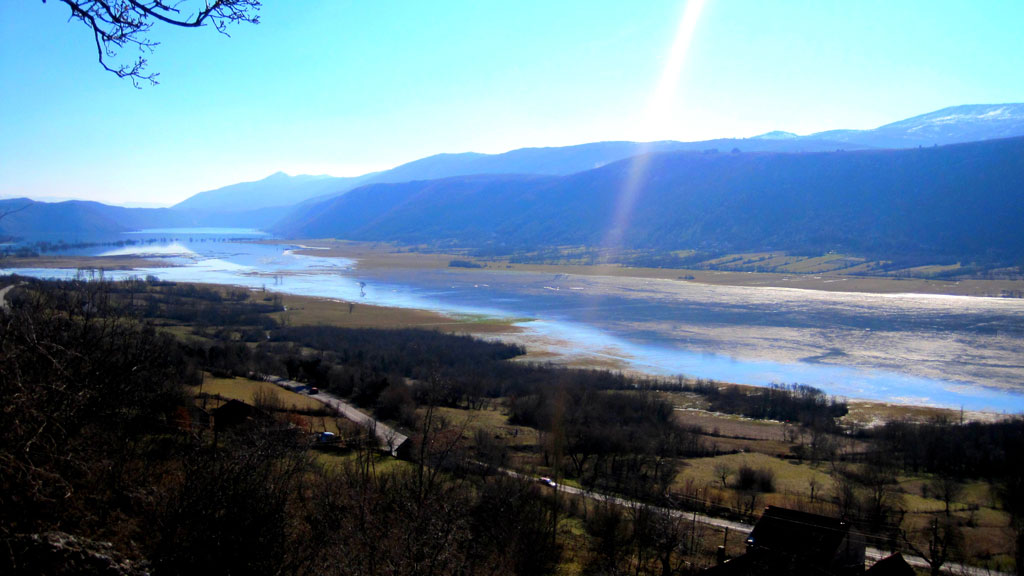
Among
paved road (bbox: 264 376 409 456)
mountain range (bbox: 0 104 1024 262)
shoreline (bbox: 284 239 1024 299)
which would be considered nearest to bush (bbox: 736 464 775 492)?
paved road (bbox: 264 376 409 456)

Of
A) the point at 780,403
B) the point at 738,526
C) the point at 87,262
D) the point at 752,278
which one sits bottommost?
the point at 780,403

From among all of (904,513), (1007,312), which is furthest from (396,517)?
(1007,312)

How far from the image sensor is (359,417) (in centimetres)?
1609

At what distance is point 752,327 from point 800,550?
21.6 metres

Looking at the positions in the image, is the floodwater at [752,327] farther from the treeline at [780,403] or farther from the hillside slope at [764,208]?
the hillside slope at [764,208]

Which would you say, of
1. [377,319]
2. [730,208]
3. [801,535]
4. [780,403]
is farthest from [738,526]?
[730,208]

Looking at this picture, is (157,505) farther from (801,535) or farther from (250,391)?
(250,391)

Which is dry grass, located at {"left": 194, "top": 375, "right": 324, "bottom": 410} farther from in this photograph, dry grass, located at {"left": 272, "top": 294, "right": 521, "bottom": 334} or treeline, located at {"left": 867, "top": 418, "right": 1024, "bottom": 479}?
treeline, located at {"left": 867, "top": 418, "right": 1024, "bottom": 479}

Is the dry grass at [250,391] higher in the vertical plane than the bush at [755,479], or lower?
higher

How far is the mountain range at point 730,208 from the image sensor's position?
67.8m

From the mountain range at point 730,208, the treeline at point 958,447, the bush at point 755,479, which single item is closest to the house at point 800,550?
the bush at point 755,479

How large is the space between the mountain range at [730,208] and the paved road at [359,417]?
34.9m

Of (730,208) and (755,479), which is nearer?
(755,479)

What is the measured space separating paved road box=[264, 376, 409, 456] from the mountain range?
3493 cm
